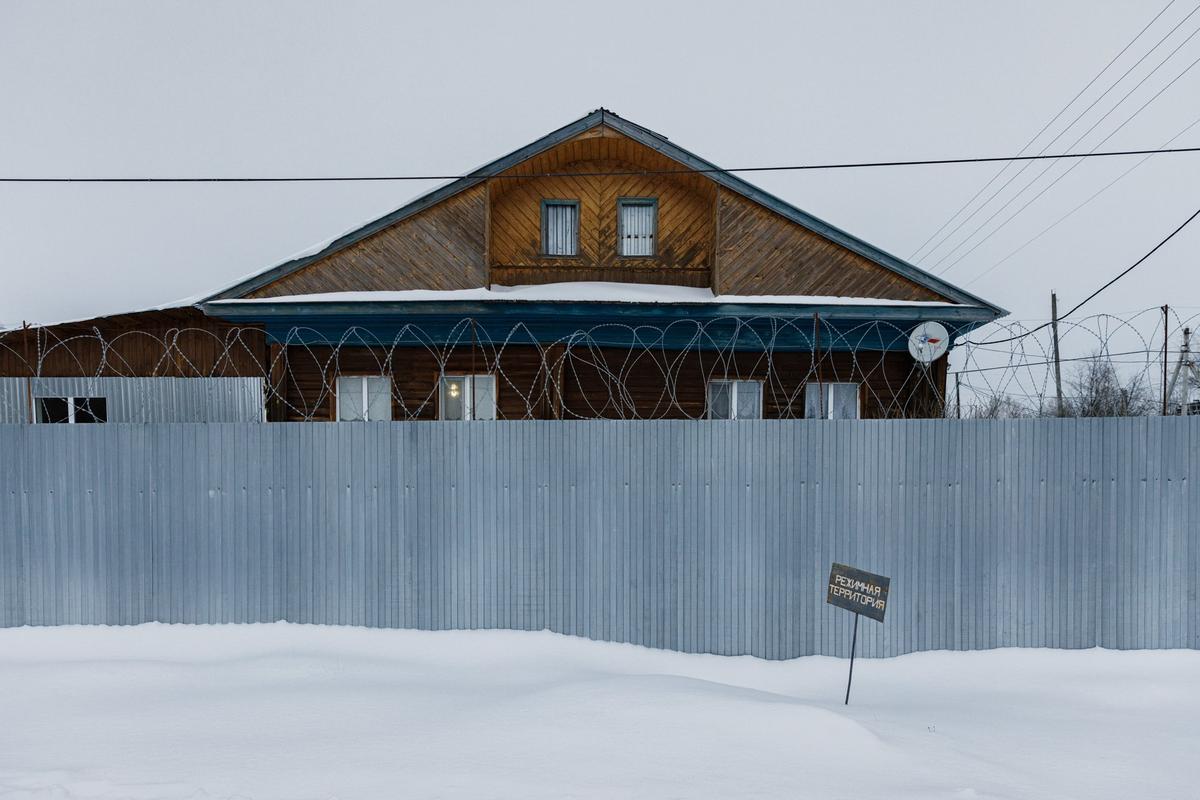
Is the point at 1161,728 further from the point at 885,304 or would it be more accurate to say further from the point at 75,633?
the point at 75,633

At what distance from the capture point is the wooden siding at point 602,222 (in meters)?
11.1

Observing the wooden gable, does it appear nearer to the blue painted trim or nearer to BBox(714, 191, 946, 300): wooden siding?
BBox(714, 191, 946, 300): wooden siding

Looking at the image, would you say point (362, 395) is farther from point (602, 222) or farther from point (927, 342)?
point (927, 342)

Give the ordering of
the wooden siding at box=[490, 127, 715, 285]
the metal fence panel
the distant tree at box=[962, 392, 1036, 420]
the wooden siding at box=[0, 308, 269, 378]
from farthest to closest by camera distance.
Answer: the wooden siding at box=[0, 308, 269, 378] < the wooden siding at box=[490, 127, 715, 285] < the metal fence panel < the distant tree at box=[962, 392, 1036, 420]

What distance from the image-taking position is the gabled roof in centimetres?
1036

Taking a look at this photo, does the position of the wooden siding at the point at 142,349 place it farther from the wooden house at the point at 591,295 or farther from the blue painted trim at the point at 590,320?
the blue painted trim at the point at 590,320

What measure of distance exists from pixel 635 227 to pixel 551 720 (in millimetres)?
9375

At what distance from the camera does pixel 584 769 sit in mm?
3469

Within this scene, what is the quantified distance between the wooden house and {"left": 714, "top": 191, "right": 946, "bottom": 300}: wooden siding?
0.03 meters

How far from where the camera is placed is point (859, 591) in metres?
4.75

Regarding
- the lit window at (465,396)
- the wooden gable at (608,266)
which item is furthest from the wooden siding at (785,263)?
the lit window at (465,396)

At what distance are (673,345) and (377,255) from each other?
5737mm

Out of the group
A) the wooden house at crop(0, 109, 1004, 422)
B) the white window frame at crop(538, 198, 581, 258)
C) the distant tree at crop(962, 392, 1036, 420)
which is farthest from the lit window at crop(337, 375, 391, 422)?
the distant tree at crop(962, 392, 1036, 420)

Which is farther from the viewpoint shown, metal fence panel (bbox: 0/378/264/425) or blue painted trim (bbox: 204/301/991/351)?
blue painted trim (bbox: 204/301/991/351)
